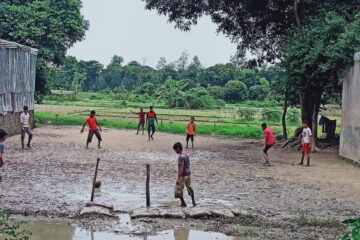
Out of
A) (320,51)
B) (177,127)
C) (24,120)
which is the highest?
(320,51)

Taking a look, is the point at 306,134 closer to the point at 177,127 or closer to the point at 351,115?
the point at 351,115

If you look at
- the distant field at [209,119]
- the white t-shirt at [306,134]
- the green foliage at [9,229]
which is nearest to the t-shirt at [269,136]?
the white t-shirt at [306,134]

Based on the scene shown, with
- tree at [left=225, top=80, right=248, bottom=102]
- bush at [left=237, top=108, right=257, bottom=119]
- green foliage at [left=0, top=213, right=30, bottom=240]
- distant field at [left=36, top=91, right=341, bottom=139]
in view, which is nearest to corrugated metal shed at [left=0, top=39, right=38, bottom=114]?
distant field at [left=36, top=91, right=341, bottom=139]

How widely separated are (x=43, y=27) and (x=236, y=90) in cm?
3788

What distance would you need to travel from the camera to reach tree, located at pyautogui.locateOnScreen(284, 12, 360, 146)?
21.1 m

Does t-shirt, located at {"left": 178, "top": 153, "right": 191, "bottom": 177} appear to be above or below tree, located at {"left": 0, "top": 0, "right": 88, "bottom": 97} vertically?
below

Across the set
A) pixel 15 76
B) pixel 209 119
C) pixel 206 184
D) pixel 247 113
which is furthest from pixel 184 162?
pixel 247 113

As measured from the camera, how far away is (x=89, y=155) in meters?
20.8

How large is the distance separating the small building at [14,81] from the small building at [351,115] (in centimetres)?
1527

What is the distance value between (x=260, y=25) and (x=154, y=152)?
11.1m

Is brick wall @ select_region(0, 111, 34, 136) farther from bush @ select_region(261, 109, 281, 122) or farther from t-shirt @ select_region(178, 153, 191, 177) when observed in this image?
bush @ select_region(261, 109, 281, 122)

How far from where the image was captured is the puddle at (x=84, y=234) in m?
9.39

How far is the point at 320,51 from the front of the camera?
71.6 feet

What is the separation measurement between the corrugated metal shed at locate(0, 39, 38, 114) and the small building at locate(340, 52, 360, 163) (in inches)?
601
